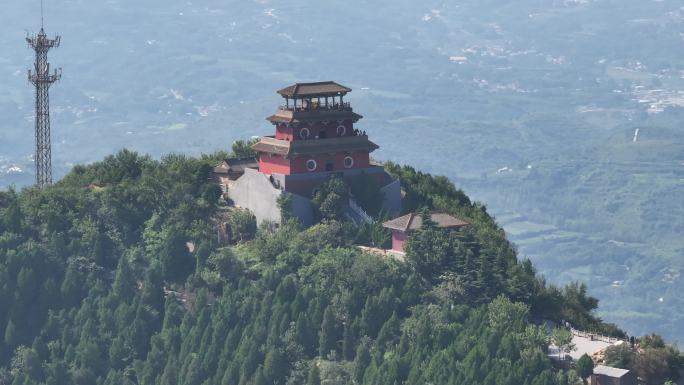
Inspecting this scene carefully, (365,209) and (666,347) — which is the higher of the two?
(365,209)

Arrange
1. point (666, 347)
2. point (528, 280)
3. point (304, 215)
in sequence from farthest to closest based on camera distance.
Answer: point (304, 215) → point (528, 280) → point (666, 347)

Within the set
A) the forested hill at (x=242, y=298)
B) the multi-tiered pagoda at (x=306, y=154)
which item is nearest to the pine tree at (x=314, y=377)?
the forested hill at (x=242, y=298)

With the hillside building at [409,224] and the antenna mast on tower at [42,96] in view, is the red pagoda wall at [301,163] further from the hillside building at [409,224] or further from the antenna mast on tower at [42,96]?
the antenna mast on tower at [42,96]

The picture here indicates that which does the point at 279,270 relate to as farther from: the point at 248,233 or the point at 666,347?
the point at 666,347

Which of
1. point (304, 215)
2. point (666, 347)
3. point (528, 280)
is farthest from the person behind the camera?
point (304, 215)

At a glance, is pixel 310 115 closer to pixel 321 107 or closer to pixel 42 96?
pixel 321 107

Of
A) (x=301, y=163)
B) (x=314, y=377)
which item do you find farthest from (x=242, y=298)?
(x=301, y=163)

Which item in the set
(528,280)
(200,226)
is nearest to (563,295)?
(528,280)

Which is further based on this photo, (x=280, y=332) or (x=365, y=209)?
(x=365, y=209)
